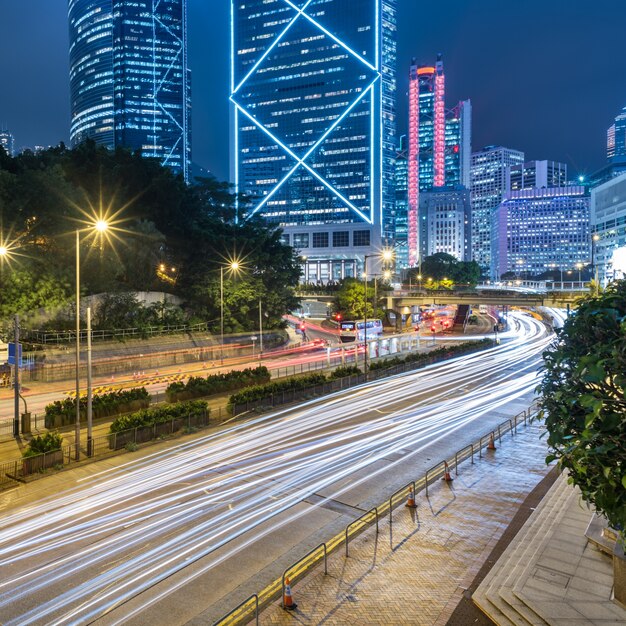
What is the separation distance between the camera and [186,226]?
59.5 metres

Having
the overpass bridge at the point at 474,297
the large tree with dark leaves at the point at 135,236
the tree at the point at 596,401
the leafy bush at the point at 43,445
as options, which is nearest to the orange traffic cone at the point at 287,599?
the tree at the point at 596,401

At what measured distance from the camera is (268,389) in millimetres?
28922

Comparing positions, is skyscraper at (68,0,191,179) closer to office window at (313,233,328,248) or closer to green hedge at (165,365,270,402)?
office window at (313,233,328,248)

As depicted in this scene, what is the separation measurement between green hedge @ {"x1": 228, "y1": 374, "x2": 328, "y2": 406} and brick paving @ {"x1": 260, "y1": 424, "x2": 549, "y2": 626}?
1328cm

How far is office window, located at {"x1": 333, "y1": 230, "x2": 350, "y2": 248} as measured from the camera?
141 m

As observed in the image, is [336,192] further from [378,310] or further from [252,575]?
[252,575]

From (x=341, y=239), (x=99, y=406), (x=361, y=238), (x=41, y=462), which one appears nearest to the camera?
(x=41, y=462)

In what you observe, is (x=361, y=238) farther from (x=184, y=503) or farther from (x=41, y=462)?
(x=184, y=503)

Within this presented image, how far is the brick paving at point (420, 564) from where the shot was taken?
9.62 meters

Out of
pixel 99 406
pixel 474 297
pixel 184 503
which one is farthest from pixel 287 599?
pixel 474 297

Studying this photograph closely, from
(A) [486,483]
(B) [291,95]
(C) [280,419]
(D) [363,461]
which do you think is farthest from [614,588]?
(B) [291,95]

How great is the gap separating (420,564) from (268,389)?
1824 cm

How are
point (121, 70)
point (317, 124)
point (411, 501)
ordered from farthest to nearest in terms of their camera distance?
point (121, 70) → point (317, 124) → point (411, 501)

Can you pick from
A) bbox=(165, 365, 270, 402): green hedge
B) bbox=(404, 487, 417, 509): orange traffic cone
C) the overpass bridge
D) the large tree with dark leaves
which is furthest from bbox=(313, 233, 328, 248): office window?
bbox=(404, 487, 417, 509): orange traffic cone
